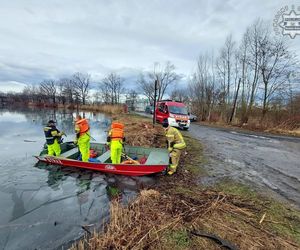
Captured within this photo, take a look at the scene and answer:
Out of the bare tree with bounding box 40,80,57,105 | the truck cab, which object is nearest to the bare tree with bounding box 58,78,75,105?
the bare tree with bounding box 40,80,57,105

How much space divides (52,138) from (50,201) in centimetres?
339

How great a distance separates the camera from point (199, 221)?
393 centimetres

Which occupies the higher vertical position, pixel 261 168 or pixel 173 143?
pixel 173 143

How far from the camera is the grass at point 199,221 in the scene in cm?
338

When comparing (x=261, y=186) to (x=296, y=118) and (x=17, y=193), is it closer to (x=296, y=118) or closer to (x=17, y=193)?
(x=17, y=193)

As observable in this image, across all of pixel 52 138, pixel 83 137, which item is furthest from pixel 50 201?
pixel 52 138

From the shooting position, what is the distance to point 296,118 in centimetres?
2089

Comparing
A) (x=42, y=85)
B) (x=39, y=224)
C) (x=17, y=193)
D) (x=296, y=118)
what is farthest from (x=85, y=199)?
(x=42, y=85)

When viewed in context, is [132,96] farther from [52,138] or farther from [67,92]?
[52,138]

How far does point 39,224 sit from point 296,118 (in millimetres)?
24458

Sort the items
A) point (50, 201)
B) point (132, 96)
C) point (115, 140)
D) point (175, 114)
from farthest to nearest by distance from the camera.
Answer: point (132, 96), point (175, 114), point (115, 140), point (50, 201)

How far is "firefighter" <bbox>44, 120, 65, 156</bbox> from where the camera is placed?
8.34m

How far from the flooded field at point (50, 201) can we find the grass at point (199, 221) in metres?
0.78

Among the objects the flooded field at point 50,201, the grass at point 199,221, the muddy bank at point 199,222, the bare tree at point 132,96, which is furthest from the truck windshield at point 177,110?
the bare tree at point 132,96
